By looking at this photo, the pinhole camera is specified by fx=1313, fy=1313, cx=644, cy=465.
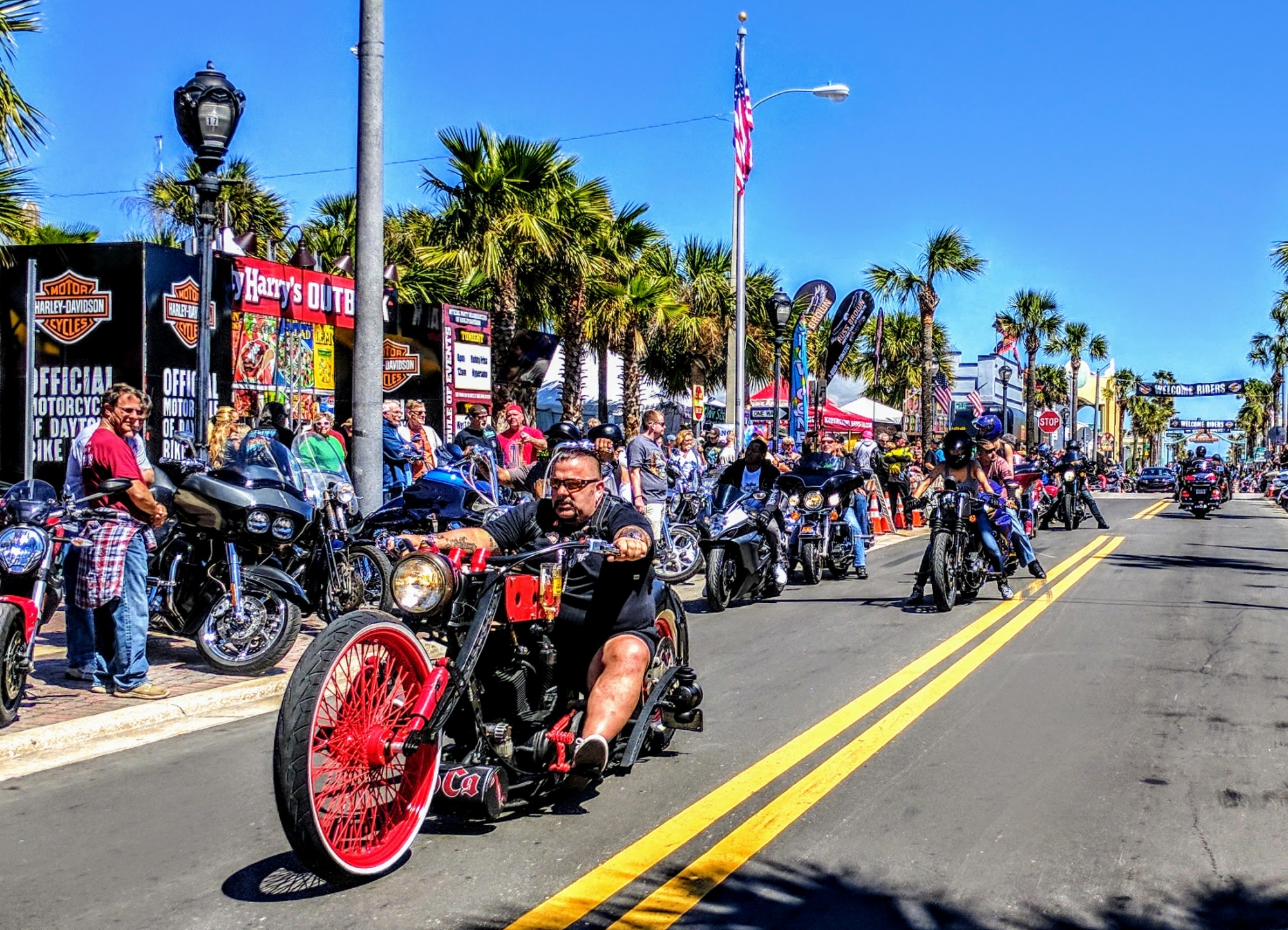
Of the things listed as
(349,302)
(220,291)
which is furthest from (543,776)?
(349,302)

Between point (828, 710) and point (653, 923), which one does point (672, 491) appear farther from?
point (653, 923)

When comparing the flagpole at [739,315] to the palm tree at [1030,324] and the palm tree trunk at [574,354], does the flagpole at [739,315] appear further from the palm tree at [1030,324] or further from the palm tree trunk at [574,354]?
the palm tree at [1030,324]

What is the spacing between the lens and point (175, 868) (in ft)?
15.5

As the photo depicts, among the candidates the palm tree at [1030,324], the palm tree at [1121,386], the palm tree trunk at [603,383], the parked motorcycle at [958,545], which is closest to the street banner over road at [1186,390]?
the palm tree at [1121,386]

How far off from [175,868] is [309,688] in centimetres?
122

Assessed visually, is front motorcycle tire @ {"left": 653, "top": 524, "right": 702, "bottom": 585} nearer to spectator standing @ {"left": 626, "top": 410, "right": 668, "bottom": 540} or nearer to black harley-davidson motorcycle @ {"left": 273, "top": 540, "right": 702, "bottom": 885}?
spectator standing @ {"left": 626, "top": 410, "right": 668, "bottom": 540}

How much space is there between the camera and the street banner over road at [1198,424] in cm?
14362

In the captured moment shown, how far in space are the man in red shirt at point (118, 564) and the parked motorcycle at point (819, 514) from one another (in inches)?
300

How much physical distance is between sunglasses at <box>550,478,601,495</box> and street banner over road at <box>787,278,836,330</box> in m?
20.3

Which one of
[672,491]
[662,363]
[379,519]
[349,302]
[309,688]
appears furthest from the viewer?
[662,363]

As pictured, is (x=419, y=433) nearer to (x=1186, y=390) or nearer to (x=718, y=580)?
(x=718, y=580)

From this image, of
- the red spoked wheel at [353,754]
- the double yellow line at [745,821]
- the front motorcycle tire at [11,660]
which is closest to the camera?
the red spoked wheel at [353,754]

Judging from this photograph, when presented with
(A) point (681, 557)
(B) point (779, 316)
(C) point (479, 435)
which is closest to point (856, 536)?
(A) point (681, 557)

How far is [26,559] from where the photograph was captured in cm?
699
